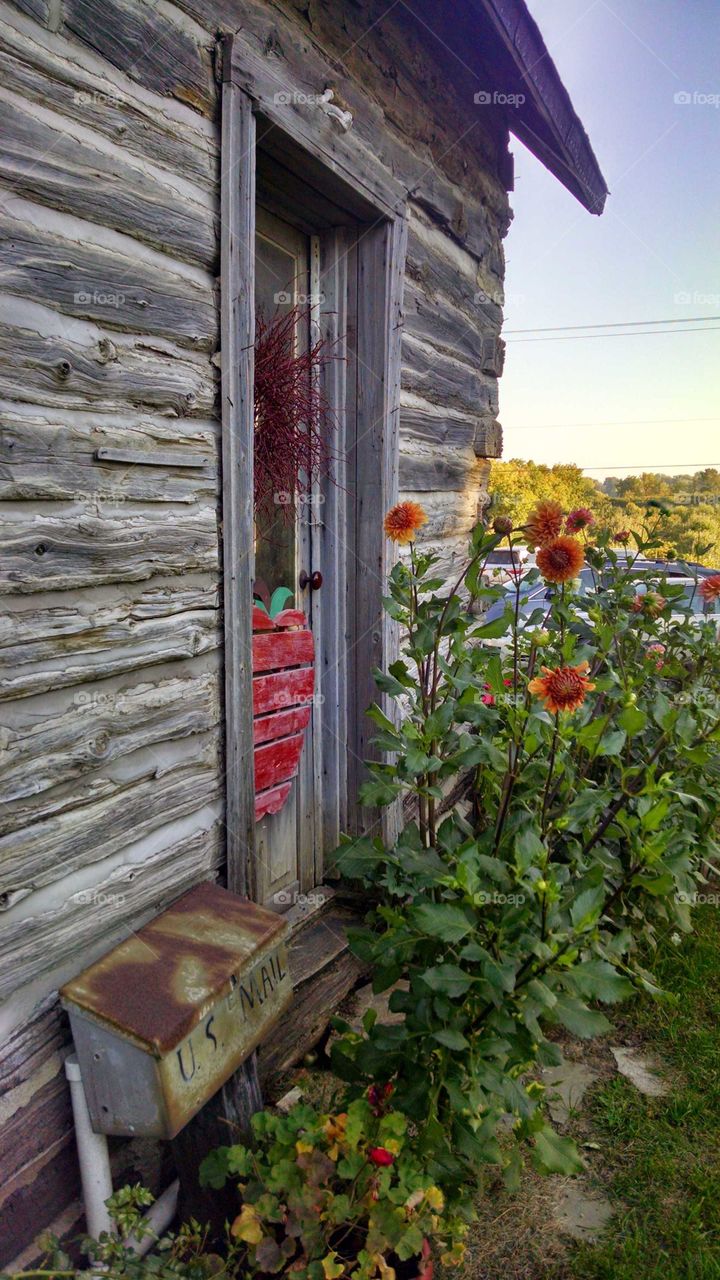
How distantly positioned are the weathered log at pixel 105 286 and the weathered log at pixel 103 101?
22 centimetres

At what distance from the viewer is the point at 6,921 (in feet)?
4.86

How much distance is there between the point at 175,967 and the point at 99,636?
0.73 meters

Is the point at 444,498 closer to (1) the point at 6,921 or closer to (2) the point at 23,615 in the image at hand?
(2) the point at 23,615

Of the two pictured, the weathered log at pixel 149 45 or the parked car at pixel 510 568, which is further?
the parked car at pixel 510 568

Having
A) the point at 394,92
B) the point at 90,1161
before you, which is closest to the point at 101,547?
the point at 90,1161

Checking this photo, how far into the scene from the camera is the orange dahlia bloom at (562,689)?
148cm

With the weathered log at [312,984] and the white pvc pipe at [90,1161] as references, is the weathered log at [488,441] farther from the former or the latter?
the white pvc pipe at [90,1161]

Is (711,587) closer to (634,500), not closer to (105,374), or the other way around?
(634,500)

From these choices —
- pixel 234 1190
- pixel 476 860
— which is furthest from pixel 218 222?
pixel 234 1190

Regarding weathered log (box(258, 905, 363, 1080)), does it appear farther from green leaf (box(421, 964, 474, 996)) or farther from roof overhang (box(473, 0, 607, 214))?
roof overhang (box(473, 0, 607, 214))

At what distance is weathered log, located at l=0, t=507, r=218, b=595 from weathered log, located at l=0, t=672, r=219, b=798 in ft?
0.84

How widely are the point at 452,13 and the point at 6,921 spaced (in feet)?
11.4

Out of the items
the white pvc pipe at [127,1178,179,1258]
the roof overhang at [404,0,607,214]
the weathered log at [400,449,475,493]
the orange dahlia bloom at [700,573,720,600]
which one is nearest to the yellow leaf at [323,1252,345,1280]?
the white pvc pipe at [127,1178,179,1258]

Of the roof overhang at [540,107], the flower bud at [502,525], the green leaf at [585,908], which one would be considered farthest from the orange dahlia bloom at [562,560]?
the roof overhang at [540,107]
